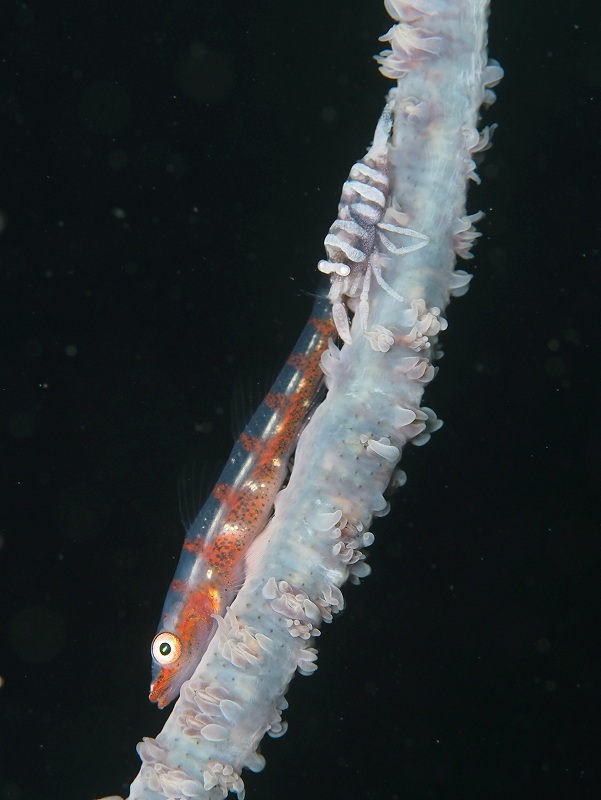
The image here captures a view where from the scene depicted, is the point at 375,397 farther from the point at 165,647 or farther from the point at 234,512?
the point at 165,647

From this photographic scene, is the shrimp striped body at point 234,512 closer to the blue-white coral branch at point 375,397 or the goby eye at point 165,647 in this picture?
the goby eye at point 165,647

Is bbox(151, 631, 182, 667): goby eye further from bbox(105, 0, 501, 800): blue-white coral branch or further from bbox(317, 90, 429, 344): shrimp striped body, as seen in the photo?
bbox(317, 90, 429, 344): shrimp striped body

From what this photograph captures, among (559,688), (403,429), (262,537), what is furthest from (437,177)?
(559,688)

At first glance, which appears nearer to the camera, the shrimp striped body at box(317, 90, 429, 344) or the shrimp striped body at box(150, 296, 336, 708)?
the shrimp striped body at box(317, 90, 429, 344)

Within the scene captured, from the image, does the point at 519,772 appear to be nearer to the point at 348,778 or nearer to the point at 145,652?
the point at 348,778

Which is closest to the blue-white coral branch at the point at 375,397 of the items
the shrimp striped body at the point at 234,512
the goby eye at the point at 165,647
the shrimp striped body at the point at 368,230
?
the shrimp striped body at the point at 368,230

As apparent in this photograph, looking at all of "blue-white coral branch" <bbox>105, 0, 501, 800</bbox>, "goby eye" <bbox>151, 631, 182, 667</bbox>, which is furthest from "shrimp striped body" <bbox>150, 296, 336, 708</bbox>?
"blue-white coral branch" <bbox>105, 0, 501, 800</bbox>
